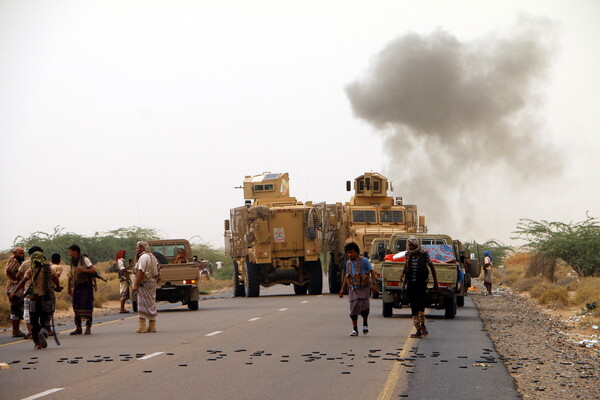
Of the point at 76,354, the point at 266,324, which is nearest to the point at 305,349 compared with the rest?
the point at 76,354

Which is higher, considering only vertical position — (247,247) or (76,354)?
(247,247)

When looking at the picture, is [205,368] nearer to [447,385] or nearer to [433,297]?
[447,385]

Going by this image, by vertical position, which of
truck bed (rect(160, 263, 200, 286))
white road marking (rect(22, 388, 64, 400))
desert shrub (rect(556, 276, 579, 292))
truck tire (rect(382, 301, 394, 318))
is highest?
truck bed (rect(160, 263, 200, 286))

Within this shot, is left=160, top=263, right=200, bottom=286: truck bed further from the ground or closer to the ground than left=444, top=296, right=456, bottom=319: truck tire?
further from the ground

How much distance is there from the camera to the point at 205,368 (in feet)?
41.8

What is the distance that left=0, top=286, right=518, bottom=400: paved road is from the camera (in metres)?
10.6

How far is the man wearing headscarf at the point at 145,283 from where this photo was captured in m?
19.2

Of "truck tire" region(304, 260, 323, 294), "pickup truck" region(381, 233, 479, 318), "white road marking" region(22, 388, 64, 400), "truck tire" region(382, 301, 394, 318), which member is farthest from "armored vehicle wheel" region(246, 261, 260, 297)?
"white road marking" region(22, 388, 64, 400)

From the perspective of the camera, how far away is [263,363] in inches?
521

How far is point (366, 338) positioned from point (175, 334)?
3.77 meters

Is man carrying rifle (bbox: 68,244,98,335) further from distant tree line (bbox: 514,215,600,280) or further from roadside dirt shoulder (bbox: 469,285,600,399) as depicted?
distant tree line (bbox: 514,215,600,280)

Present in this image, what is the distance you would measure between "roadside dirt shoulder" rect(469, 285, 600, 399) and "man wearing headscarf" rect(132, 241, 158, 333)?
640 cm

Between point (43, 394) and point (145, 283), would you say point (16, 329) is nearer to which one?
point (145, 283)

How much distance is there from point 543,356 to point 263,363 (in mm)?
4331
